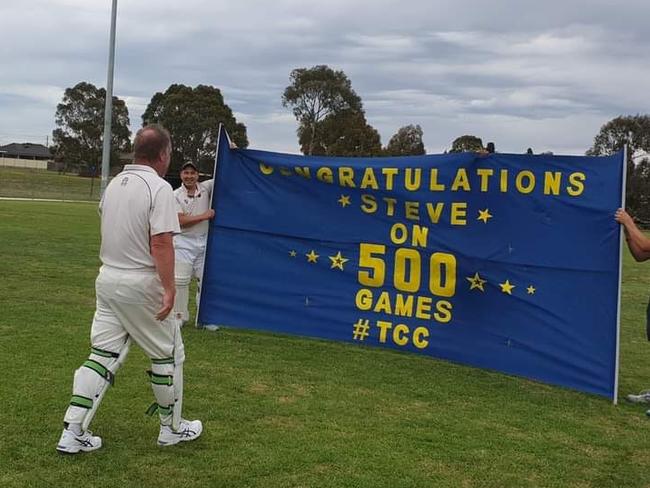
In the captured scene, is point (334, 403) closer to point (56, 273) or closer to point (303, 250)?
point (303, 250)

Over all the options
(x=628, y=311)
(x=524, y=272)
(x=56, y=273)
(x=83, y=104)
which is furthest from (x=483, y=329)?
(x=83, y=104)

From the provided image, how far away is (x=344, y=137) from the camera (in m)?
70.8

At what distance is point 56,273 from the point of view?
11773mm

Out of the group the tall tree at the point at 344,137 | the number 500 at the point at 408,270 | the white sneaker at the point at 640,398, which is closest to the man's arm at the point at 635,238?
the white sneaker at the point at 640,398

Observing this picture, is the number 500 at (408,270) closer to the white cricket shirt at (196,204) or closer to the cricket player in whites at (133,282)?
the white cricket shirt at (196,204)

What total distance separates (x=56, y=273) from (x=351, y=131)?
6035cm

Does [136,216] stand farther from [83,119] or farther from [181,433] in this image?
[83,119]

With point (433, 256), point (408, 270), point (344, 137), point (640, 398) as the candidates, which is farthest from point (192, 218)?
point (344, 137)

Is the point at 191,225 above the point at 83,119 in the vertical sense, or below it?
below

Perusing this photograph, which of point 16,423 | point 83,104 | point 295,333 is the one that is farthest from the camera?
point 83,104

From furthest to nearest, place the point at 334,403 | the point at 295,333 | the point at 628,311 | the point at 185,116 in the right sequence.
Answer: the point at 185,116 < the point at 628,311 < the point at 295,333 < the point at 334,403

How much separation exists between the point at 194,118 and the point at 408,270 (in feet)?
203

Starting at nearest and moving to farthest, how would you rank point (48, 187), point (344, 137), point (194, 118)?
point (48, 187), point (194, 118), point (344, 137)

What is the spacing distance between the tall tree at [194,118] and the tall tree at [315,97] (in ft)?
21.9
